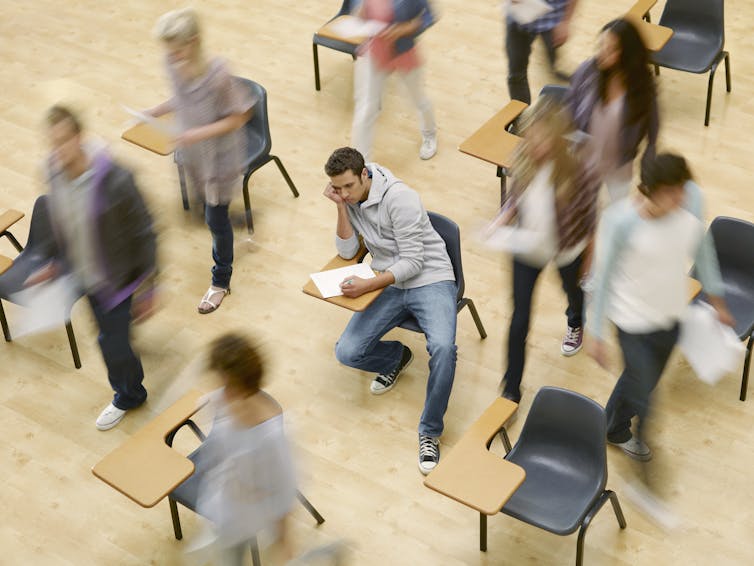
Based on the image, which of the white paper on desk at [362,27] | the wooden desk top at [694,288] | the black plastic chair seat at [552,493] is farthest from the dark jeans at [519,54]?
the black plastic chair seat at [552,493]

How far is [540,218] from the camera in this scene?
4.82m

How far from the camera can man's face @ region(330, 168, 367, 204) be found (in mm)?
5328

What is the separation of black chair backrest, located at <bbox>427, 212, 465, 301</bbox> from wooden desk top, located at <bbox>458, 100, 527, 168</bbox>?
31.9 inches

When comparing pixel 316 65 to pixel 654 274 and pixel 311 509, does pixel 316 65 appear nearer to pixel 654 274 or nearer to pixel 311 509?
pixel 311 509

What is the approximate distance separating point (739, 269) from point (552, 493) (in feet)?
6.01

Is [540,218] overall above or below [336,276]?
above

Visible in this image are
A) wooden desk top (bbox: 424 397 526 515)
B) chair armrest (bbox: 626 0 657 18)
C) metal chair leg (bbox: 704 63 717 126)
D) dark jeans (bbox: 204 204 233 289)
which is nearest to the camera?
wooden desk top (bbox: 424 397 526 515)

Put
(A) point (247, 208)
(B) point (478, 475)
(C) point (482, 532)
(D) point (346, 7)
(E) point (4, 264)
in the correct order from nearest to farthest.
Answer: (B) point (478, 475) → (C) point (482, 532) → (E) point (4, 264) → (A) point (247, 208) → (D) point (346, 7)

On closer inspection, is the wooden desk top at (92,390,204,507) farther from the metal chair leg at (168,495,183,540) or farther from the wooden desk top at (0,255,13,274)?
the wooden desk top at (0,255,13,274)

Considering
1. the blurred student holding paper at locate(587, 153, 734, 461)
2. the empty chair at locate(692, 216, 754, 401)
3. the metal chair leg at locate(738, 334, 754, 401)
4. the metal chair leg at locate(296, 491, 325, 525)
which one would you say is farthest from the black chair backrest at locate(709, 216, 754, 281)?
the metal chair leg at locate(296, 491, 325, 525)

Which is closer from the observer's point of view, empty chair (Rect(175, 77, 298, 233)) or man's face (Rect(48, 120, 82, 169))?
man's face (Rect(48, 120, 82, 169))

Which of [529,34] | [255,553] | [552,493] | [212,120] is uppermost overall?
[212,120]

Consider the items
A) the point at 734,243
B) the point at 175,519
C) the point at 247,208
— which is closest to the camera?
the point at 175,519

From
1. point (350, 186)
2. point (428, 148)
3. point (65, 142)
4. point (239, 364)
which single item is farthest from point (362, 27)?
point (239, 364)
